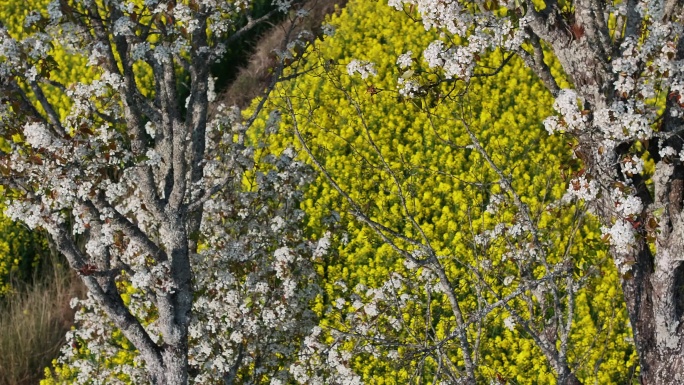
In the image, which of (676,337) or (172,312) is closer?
(676,337)

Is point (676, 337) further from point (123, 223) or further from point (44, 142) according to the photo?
point (44, 142)

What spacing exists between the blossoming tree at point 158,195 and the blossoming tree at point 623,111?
1632 millimetres

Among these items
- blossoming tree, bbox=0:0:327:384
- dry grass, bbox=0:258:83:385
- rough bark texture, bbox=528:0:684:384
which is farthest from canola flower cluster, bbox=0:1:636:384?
rough bark texture, bbox=528:0:684:384

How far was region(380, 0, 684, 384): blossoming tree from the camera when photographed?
4.36 m

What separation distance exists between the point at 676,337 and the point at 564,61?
1.73 m

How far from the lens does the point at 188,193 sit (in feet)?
20.5

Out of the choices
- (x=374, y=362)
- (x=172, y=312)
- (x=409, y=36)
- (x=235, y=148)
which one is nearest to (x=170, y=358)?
(x=172, y=312)

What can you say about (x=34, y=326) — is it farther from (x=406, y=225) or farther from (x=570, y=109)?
(x=570, y=109)

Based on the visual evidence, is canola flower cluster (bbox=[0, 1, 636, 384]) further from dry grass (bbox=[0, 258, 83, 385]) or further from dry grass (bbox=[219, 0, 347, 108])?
dry grass (bbox=[219, 0, 347, 108])

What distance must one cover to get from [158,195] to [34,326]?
4.55m

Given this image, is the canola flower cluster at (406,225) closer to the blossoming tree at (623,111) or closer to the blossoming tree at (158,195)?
the blossoming tree at (158,195)

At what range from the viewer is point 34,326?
9875 mm

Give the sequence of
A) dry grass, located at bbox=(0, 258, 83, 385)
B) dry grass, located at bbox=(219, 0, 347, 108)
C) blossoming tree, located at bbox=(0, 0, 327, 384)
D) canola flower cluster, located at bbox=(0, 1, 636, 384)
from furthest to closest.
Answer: dry grass, located at bbox=(219, 0, 347, 108) → dry grass, located at bbox=(0, 258, 83, 385) → canola flower cluster, located at bbox=(0, 1, 636, 384) → blossoming tree, located at bbox=(0, 0, 327, 384)

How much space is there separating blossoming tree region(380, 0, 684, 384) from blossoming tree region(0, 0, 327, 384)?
1632 millimetres
